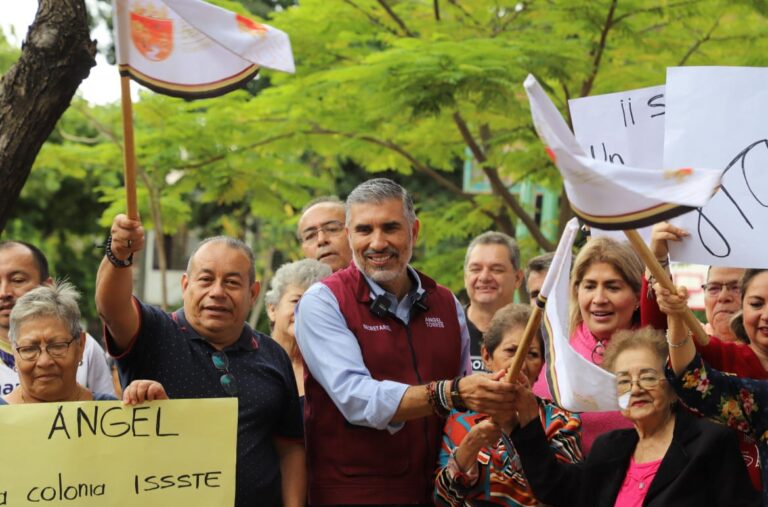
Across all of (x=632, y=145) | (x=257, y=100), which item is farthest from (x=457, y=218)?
(x=632, y=145)

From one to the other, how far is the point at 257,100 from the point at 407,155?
150cm

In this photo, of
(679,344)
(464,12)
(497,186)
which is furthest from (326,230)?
(497,186)

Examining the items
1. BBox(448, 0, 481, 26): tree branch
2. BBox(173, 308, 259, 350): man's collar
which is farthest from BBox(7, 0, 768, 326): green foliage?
BBox(173, 308, 259, 350): man's collar

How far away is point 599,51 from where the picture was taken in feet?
31.1

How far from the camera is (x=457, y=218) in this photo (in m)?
11.7

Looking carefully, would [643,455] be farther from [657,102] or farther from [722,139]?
[657,102]

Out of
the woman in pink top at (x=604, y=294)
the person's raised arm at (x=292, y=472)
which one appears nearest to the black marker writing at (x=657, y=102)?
the woman in pink top at (x=604, y=294)

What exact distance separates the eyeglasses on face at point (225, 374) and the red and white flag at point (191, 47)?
105 centimetres

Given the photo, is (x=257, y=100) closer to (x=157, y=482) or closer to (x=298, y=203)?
(x=298, y=203)

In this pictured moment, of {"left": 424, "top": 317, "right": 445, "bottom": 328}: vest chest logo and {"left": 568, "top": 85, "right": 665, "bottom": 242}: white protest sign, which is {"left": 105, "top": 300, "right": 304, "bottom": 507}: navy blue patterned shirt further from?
{"left": 568, "top": 85, "right": 665, "bottom": 242}: white protest sign

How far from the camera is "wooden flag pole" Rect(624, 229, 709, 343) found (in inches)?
136

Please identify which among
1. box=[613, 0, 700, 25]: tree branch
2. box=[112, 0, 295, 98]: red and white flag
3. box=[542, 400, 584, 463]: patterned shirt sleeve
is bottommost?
box=[542, 400, 584, 463]: patterned shirt sleeve

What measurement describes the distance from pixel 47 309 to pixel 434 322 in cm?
157

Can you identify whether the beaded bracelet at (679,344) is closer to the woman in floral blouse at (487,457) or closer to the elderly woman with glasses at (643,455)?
the elderly woman with glasses at (643,455)
